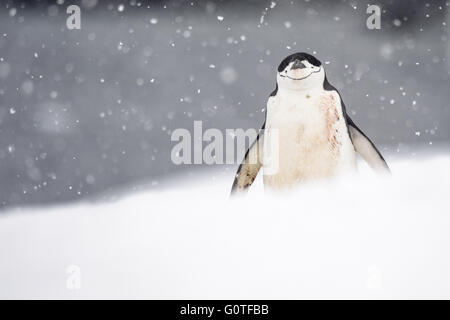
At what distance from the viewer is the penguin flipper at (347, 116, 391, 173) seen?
1703 millimetres

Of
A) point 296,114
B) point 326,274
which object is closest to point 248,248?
point 326,274

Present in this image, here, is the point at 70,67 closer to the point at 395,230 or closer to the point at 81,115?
the point at 81,115

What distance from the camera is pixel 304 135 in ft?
5.65

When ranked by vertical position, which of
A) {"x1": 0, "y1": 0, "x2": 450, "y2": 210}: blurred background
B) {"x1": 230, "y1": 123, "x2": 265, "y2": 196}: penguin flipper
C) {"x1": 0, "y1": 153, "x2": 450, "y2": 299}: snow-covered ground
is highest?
{"x1": 0, "y1": 0, "x2": 450, "y2": 210}: blurred background

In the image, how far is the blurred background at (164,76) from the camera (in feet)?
5.66

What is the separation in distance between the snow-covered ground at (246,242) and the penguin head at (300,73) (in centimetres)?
35

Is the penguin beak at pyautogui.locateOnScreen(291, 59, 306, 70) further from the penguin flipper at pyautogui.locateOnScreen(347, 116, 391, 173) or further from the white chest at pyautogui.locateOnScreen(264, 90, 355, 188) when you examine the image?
the penguin flipper at pyautogui.locateOnScreen(347, 116, 391, 173)

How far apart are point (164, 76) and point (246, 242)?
65 centimetres

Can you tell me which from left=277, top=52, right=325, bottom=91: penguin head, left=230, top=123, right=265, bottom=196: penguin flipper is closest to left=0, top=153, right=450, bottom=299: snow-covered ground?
left=230, top=123, right=265, bottom=196: penguin flipper

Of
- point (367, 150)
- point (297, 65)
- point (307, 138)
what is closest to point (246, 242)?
point (307, 138)

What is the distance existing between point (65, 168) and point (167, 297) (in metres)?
0.57

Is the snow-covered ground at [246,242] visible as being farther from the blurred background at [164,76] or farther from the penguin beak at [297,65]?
the penguin beak at [297,65]

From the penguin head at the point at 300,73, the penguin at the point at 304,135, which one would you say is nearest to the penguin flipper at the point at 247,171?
the penguin at the point at 304,135
